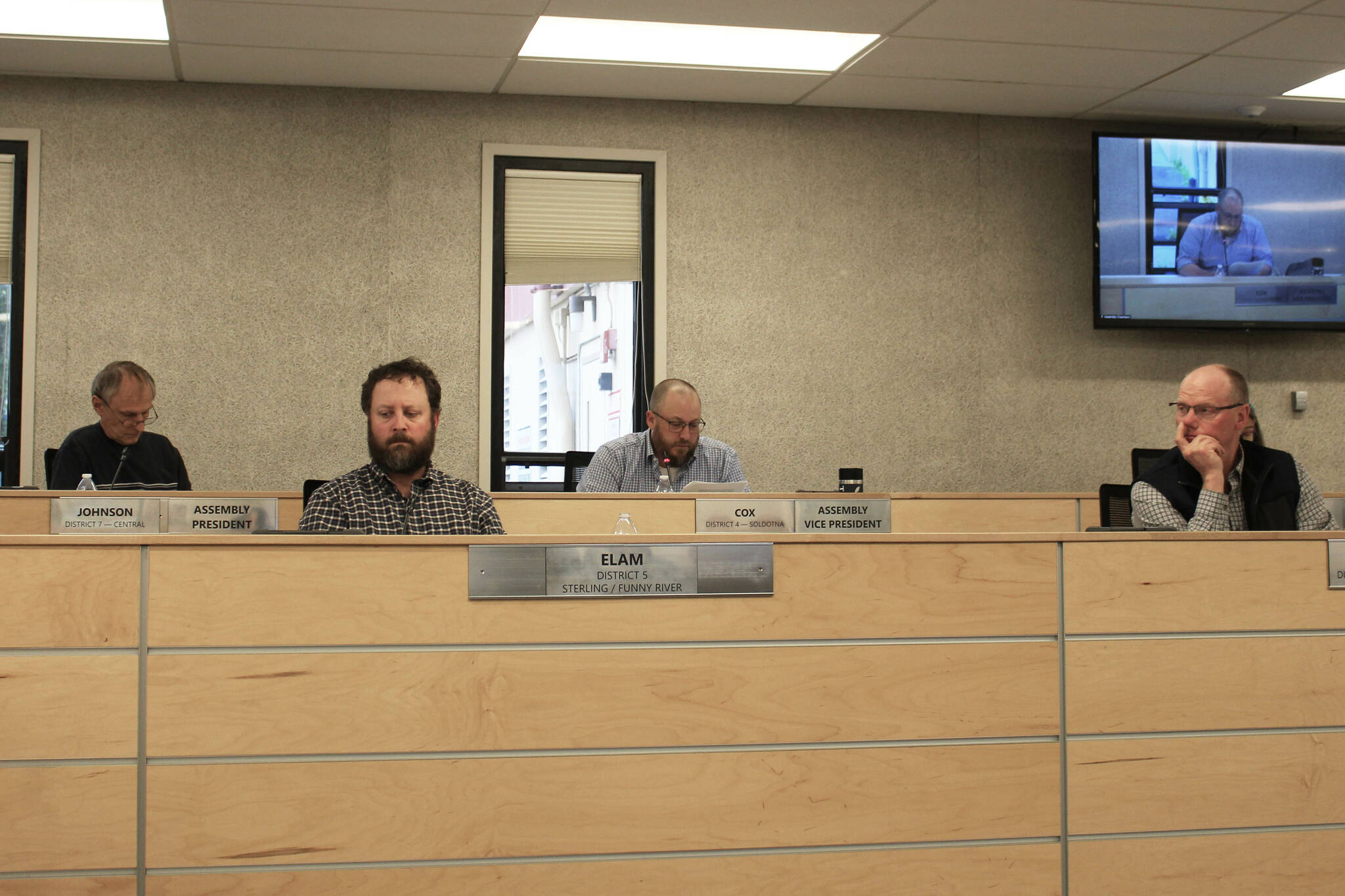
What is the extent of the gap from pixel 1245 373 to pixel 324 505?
5256 millimetres

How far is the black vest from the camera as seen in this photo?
3.01 metres

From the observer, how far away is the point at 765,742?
2.06 metres

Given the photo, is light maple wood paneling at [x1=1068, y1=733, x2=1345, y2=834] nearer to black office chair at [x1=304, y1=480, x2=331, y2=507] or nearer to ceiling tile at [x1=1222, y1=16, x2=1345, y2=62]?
black office chair at [x1=304, y1=480, x2=331, y2=507]

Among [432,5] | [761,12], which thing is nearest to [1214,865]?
[761,12]

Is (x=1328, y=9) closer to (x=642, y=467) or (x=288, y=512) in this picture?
(x=642, y=467)

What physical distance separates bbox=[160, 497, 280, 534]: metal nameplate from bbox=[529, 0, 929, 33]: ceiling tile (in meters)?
2.28

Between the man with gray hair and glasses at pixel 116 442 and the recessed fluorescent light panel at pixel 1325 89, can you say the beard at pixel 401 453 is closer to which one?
the man with gray hair and glasses at pixel 116 442

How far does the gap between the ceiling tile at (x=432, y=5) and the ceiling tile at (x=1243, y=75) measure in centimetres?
306

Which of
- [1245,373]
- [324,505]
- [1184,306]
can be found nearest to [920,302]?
[1184,306]

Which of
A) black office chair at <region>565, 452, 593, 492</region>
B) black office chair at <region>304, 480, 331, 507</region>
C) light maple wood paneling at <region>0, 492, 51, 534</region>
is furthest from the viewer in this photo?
black office chair at <region>565, 452, 593, 492</region>

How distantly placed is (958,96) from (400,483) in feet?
12.9

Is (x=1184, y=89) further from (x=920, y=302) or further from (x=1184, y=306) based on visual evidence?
(x=920, y=302)

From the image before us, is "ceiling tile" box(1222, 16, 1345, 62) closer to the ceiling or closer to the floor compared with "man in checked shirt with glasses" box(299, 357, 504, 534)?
closer to the ceiling

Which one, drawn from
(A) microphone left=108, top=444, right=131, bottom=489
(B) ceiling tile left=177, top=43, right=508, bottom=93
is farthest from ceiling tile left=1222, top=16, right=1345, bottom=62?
(A) microphone left=108, top=444, right=131, bottom=489
